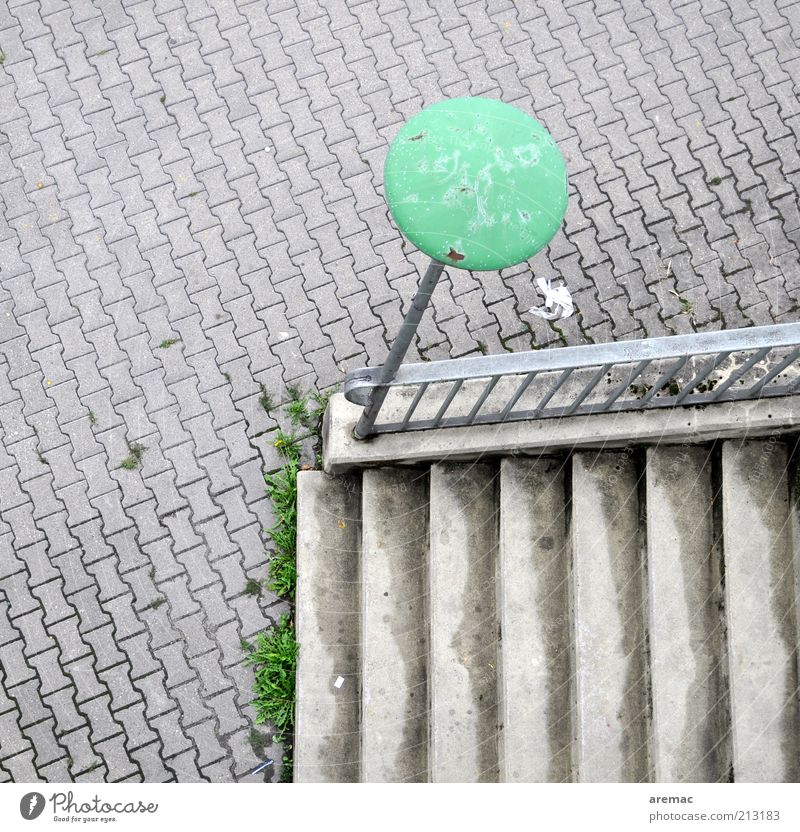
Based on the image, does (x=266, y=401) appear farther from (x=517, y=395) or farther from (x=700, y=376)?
(x=700, y=376)

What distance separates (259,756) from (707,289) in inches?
164

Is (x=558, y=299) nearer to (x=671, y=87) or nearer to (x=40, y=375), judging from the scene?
(x=671, y=87)

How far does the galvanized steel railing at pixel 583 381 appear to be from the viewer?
12.4 ft

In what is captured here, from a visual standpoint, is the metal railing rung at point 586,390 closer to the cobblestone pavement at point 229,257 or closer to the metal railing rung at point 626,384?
the metal railing rung at point 626,384

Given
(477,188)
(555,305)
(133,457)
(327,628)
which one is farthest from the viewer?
(555,305)

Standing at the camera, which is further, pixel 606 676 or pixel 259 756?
pixel 259 756

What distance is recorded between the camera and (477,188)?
315 centimetres

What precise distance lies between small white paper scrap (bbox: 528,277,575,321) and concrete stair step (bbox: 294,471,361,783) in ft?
5.64

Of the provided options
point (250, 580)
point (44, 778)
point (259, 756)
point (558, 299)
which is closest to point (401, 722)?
point (259, 756)

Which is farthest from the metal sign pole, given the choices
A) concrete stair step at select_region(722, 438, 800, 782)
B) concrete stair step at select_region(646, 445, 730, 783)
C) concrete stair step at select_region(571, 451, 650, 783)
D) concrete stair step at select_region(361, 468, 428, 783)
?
concrete stair step at select_region(722, 438, 800, 782)

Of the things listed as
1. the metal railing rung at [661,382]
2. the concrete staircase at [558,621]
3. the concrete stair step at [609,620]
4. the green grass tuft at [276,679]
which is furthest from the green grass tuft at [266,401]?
the metal railing rung at [661,382]

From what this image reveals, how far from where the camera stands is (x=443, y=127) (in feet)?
10.7

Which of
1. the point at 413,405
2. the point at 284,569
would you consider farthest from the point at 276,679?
the point at 413,405

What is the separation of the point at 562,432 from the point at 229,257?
2.77m
